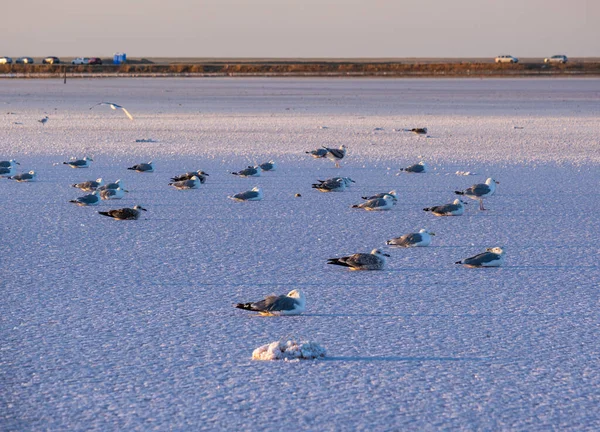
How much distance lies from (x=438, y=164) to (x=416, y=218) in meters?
5.51

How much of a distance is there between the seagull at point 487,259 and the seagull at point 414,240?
2.81ft

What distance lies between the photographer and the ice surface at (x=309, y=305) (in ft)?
16.1

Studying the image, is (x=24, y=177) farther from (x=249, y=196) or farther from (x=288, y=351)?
(x=288, y=351)

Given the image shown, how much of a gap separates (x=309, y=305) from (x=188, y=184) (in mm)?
6523

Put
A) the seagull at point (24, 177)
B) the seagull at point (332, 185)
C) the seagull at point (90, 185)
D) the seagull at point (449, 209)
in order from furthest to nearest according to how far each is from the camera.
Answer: the seagull at point (24, 177) → the seagull at point (332, 185) → the seagull at point (90, 185) → the seagull at point (449, 209)

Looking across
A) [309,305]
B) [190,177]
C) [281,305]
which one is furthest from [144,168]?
[281,305]

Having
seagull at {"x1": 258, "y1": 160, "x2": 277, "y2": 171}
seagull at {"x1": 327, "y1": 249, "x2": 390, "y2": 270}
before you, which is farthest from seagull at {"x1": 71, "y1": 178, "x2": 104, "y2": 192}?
seagull at {"x1": 327, "y1": 249, "x2": 390, "y2": 270}

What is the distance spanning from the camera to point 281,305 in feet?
21.3

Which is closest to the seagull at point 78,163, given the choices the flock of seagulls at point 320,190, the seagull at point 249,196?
the flock of seagulls at point 320,190

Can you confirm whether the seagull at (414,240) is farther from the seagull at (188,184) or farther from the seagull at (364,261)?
the seagull at (188,184)

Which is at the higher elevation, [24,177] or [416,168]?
[416,168]

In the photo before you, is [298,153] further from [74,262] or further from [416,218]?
[74,262]

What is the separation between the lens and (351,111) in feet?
102

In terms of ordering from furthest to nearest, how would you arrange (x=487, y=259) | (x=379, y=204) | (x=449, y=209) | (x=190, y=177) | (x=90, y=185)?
(x=190, y=177), (x=90, y=185), (x=379, y=204), (x=449, y=209), (x=487, y=259)
